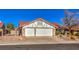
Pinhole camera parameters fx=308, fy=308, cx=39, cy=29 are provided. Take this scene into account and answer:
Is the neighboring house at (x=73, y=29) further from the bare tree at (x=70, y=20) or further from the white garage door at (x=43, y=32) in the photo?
the white garage door at (x=43, y=32)

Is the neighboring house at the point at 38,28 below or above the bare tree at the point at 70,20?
below

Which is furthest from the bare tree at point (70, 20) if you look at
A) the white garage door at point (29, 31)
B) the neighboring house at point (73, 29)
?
the white garage door at point (29, 31)

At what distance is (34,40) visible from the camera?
564 cm

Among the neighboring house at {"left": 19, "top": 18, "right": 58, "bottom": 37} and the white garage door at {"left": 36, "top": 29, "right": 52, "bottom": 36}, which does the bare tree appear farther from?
the white garage door at {"left": 36, "top": 29, "right": 52, "bottom": 36}

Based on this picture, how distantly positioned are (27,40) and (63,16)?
0.79 metres

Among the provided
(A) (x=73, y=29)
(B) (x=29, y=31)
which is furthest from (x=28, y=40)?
(A) (x=73, y=29)

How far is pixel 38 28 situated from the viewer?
18.5ft

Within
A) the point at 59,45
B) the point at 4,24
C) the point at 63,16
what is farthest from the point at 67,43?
the point at 4,24

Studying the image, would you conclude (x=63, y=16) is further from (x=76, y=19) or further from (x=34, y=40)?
(x=34, y=40)

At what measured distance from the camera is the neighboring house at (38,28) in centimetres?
562

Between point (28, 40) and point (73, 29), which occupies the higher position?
point (73, 29)

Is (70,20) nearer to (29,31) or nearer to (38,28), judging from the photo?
(38,28)

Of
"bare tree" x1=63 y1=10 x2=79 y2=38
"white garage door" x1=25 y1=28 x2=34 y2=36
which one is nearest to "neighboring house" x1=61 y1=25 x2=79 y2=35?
"bare tree" x1=63 y1=10 x2=79 y2=38

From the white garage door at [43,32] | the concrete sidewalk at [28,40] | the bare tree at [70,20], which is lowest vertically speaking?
the concrete sidewalk at [28,40]
